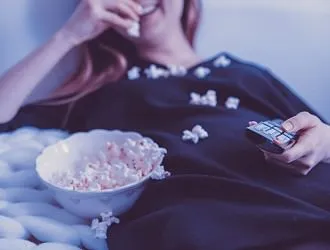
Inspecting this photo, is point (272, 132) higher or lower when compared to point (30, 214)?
higher

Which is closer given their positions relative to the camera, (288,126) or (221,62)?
(288,126)

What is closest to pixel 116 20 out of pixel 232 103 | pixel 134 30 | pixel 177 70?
pixel 134 30

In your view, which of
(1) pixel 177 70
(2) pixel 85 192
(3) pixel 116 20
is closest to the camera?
(2) pixel 85 192

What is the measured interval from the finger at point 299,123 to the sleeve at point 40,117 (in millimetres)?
534

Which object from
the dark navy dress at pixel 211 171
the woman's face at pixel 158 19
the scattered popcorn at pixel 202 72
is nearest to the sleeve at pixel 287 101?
the dark navy dress at pixel 211 171

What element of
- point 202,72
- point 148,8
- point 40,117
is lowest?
point 40,117

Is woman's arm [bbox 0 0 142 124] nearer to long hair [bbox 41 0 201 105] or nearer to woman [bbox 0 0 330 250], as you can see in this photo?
woman [bbox 0 0 330 250]

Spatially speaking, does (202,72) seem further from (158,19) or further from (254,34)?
(254,34)

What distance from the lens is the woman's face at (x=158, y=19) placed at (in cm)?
122

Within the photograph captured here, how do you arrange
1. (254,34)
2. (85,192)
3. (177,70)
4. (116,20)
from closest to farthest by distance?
(85,192), (116,20), (177,70), (254,34)

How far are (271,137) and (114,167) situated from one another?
0.26 meters

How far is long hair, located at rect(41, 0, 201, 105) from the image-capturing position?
1238 millimetres

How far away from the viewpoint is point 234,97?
1.18 metres

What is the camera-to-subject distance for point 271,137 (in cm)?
84
